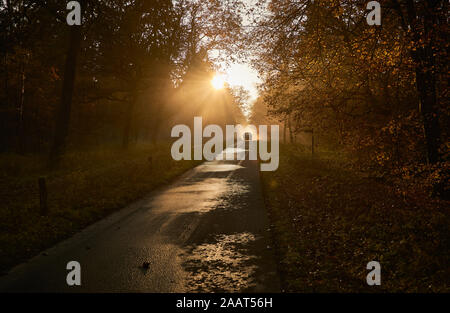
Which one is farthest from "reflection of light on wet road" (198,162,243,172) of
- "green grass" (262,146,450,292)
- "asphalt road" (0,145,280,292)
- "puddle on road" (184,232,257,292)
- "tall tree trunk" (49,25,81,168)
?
"puddle on road" (184,232,257,292)

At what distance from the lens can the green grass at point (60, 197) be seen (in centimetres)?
719

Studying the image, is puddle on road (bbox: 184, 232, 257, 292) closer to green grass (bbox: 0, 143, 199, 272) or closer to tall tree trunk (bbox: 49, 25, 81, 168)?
green grass (bbox: 0, 143, 199, 272)

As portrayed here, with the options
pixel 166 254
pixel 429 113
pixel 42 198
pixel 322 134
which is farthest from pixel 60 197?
pixel 429 113

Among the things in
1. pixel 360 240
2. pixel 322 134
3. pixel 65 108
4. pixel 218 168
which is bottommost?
pixel 360 240

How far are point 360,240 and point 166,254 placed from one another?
4129 mm

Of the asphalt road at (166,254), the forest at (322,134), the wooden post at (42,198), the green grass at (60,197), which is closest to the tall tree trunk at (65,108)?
the forest at (322,134)

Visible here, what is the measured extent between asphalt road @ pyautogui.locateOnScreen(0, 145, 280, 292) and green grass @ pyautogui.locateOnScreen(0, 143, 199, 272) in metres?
0.53

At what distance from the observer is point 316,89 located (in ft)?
38.0

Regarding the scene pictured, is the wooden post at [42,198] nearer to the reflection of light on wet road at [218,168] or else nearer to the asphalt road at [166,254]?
the asphalt road at [166,254]

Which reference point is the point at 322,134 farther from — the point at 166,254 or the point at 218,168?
the point at 166,254

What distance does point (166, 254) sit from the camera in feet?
20.6

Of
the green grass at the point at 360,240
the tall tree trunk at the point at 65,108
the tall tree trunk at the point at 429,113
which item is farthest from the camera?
the tall tree trunk at the point at 65,108

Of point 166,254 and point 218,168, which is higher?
point 218,168
